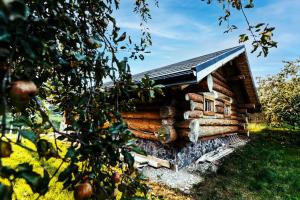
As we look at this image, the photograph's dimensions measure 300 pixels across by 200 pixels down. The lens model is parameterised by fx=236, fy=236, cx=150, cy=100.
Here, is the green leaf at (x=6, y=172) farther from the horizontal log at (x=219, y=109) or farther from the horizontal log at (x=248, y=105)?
the horizontal log at (x=248, y=105)

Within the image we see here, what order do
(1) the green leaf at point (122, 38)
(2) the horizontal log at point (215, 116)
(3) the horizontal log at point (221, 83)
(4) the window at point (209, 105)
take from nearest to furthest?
(1) the green leaf at point (122, 38)
(4) the window at point (209, 105)
(2) the horizontal log at point (215, 116)
(3) the horizontal log at point (221, 83)

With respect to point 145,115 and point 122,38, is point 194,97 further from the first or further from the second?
point 122,38

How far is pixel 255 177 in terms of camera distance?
723cm

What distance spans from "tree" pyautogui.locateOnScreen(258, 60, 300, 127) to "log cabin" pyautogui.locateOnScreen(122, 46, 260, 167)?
146 inches

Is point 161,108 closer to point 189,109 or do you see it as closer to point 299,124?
point 189,109

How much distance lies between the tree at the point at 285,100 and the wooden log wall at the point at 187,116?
4.74 metres

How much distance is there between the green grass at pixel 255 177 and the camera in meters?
5.90

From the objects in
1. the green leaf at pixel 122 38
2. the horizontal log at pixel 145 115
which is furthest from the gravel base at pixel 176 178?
the green leaf at pixel 122 38

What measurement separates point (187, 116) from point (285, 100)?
33.5ft

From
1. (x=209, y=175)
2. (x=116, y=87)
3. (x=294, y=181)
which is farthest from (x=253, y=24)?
(x=294, y=181)

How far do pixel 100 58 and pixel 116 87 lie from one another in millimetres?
217

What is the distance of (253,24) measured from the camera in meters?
2.07

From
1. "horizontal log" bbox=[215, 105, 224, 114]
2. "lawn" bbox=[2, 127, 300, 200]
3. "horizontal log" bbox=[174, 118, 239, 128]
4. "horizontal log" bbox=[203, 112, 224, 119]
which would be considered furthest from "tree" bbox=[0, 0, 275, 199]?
"horizontal log" bbox=[215, 105, 224, 114]

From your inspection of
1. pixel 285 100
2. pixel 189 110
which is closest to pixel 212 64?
pixel 189 110
